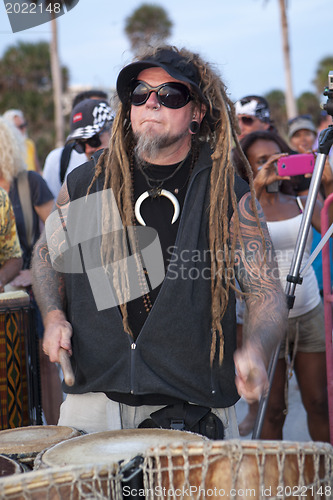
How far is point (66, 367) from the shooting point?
239cm

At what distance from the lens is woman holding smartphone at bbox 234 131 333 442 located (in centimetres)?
423

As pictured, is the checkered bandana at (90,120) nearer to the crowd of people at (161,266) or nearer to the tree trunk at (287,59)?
the crowd of people at (161,266)

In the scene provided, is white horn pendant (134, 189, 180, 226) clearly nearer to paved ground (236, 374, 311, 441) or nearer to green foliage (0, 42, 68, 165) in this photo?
paved ground (236, 374, 311, 441)

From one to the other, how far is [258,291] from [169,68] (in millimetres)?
975

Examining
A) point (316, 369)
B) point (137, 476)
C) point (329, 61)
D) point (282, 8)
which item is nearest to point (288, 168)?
point (316, 369)

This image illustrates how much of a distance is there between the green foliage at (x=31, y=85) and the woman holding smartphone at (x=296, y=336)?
2587 centimetres

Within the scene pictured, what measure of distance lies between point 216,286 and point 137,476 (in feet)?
2.99

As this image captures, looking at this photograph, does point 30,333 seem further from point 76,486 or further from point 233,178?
point 76,486

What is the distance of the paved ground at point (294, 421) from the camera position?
201 inches

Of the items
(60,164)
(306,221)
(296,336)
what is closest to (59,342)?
(306,221)

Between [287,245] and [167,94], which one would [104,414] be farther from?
[287,245]

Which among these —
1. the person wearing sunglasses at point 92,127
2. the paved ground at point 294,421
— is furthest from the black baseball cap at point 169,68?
the paved ground at point 294,421

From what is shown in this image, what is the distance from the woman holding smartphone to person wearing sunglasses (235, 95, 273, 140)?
4.09ft

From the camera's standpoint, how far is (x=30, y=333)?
3785mm
